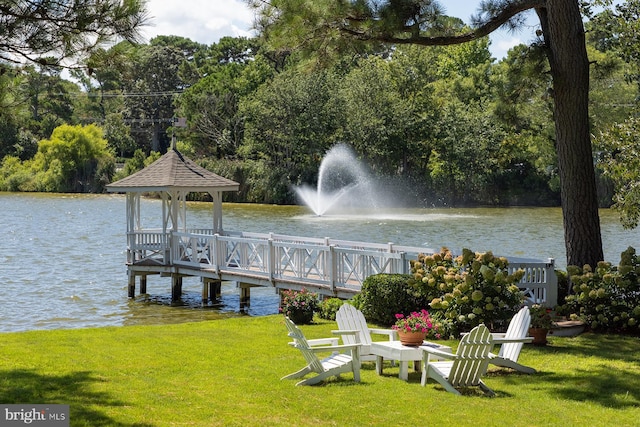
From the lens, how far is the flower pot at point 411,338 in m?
10.8

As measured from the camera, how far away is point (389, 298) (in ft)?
51.1

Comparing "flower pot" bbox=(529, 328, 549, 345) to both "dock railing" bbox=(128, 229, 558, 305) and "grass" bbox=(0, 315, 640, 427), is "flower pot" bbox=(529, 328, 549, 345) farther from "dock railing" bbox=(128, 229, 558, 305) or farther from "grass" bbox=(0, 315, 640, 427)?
"dock railing" bbox=(128, 229, 558, 305)

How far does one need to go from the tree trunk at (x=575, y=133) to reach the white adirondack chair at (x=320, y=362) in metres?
7.07

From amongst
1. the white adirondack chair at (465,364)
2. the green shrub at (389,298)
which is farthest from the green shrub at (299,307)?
the white adirondack chair at (465,364)

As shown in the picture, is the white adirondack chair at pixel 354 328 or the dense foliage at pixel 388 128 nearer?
the white adirondack chair at pixel 354 328

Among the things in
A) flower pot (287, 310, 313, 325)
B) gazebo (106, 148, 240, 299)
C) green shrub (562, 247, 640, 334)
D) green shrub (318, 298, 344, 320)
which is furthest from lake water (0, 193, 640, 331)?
green shrub (562, 247, 640, 334)

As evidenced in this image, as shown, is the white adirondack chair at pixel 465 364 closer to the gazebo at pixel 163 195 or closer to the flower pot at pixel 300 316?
the flower pot at pixel 300 316

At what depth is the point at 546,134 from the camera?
55.1 metres

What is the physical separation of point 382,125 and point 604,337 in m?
49.1

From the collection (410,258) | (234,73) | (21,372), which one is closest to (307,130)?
(234,73)

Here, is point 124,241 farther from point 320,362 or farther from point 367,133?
point 320,362

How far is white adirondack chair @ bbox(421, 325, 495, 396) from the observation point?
9789 mm

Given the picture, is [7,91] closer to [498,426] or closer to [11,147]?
[498,426]

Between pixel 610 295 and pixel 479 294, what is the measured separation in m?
2.73
